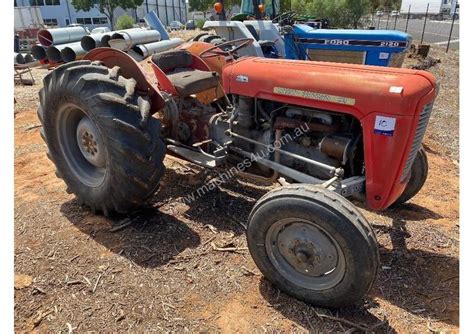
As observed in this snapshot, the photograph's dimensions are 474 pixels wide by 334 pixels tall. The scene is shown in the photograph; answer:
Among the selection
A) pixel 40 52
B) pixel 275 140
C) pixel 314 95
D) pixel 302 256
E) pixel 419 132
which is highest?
pixel 314 95

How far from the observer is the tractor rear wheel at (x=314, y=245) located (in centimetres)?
237

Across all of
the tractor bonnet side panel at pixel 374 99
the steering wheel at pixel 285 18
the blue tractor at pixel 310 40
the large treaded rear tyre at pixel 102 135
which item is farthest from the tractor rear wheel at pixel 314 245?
the steering wheel at pixel 285 18

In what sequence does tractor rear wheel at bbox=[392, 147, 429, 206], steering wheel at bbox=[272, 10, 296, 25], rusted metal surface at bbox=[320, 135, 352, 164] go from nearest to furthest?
rusted metal surface at bbox=[320, 135, 352, 164] < tractor rear wheel at bbox=[392, 147, 429, 206] < steering wheel at bbox=[272, 10, 296, 25]

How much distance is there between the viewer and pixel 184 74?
4324 mm

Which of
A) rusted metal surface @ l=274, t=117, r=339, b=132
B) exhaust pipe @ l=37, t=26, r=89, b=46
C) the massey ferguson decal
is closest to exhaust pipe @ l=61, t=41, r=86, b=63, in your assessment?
exhaust pipe @ l=37, t=26, r=89, b=46

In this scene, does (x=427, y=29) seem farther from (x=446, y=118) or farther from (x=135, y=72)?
(x=135, y=72)

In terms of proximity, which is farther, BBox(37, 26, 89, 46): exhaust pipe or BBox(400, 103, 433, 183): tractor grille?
BBox(37, 26, 89, 46): exhaust pipe

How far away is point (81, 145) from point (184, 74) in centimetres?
135

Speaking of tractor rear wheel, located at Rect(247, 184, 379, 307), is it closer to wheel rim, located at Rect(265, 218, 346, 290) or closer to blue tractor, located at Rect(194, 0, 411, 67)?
wheel rim, located at Rect(265, 218, 346, 290)

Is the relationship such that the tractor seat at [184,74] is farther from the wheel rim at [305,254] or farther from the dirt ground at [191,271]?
the wheel rim at [305,254]

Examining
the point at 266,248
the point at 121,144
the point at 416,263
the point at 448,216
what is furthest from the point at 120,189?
the point at 448,216

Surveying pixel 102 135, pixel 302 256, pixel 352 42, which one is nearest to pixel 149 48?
pixel 352 42

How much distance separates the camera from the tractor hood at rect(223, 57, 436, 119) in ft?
8.49

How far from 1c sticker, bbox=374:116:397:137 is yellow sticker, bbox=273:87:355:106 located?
0.73 ft
